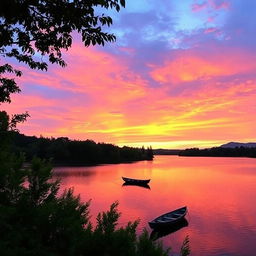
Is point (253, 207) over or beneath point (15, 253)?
beneath

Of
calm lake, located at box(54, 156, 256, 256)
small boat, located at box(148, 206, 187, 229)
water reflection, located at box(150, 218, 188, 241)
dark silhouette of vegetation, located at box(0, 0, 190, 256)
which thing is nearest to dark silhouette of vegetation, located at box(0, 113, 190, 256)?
dark silhouette of vegetation, located at box(0, 0, 190, 256)

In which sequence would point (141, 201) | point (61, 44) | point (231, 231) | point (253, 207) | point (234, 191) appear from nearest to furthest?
point (61, 44), point (231, 231), point (253, 207), point (141, 201), point (234, 191)

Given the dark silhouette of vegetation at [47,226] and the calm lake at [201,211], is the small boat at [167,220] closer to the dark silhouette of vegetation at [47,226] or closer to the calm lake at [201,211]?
the calm lake at [201,211]

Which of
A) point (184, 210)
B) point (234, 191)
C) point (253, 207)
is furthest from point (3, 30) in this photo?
point (234, 191)

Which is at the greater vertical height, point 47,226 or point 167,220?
point 47,226

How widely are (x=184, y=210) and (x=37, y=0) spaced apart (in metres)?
52.1

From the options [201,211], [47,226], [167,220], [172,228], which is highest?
[47,226]

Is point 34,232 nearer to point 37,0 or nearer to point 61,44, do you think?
point 61,44

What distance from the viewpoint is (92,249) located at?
1403 cm

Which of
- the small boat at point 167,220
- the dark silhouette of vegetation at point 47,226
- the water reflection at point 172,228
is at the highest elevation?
the dark silhouette of vegetation at point 47,226

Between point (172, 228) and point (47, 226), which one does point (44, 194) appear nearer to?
point (47, 226)

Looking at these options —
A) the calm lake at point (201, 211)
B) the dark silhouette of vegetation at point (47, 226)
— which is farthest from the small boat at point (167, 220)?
the dark silhouette of vegetation at point (47, 226)

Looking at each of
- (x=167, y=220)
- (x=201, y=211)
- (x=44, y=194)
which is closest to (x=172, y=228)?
(x=167, y=220)

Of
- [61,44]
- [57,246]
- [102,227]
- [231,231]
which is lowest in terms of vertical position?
[231,231]
